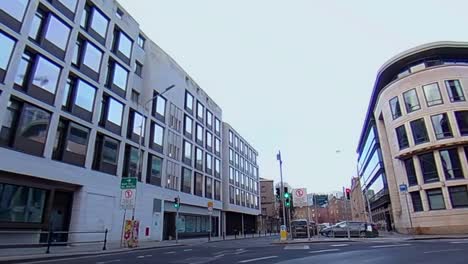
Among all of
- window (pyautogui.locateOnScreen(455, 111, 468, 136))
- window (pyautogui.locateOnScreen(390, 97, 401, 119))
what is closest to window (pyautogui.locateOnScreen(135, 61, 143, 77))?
window (pyautogui.locateOnScreen(390, 97, 401, 119))

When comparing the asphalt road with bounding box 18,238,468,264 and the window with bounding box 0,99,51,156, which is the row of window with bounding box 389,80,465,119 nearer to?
the asphalt road with bounding box 18,238,468,264

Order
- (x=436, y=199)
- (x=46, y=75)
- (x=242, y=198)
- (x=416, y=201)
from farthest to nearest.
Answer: (x=242, y=198)
(x=416, y=201)
(x=436, y=199)
(x=46, y=75)

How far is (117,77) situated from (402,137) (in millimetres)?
31415

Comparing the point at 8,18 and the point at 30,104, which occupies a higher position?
the point at 8,18

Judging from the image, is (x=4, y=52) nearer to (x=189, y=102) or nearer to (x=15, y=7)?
(x=15, y=7)

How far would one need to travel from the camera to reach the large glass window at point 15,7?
65.9 feet

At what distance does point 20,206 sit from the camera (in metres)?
20.3

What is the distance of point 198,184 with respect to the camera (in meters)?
46.6

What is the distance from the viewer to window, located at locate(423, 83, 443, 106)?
36.2 meters

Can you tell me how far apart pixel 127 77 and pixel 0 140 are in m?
14.9

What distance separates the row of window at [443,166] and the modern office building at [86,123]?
87.8 ft

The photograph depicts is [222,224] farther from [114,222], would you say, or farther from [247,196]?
[114,222]

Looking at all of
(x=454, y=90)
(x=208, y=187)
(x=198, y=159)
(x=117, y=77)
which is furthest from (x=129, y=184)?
(x=454, y=90)

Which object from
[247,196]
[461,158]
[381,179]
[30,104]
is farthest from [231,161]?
[30,104]
